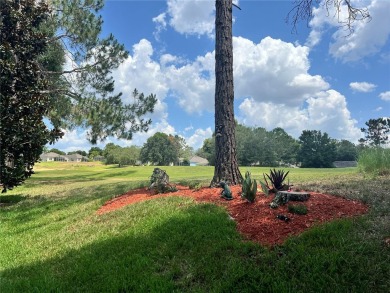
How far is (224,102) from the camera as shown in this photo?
8273mm

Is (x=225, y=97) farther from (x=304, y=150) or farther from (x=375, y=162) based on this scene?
(x=304, y=150)

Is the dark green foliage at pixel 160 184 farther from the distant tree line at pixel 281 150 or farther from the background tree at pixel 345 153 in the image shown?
the background tree at pixel 345 153

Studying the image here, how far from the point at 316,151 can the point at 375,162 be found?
5743 cm

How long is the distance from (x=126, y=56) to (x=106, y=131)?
515 cm

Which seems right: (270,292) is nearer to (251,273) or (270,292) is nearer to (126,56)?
(251,273)

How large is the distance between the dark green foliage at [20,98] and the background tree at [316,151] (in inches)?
2386

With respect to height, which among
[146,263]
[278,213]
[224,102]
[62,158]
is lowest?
[146,263]

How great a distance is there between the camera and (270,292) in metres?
3.34

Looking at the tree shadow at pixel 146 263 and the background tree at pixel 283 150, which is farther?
the background tree at pixel 283 150

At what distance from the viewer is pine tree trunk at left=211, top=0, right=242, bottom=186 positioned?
8102 millimetres

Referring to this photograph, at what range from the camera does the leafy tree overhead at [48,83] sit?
34.0 ft

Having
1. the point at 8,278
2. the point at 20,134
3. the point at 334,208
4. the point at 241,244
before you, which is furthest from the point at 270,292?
the point at 20,134

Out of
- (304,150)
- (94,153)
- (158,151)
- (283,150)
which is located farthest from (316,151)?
(94,153)

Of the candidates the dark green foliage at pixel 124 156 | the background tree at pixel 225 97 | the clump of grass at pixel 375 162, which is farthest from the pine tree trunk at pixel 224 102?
the dark green foliage at pixel 124 156
